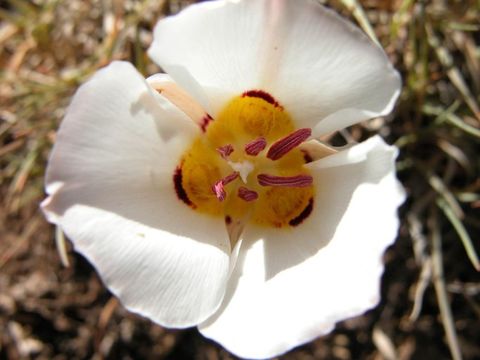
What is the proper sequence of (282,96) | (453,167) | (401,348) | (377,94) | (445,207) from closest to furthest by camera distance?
(377,94) → (282,96) → (445,207) → (453,167) → (401,348)

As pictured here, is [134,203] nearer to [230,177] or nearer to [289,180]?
[230,177]

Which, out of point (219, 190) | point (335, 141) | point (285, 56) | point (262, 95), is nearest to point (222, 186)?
point (219, 190)

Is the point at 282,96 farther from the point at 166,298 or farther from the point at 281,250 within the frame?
the point at 166,298

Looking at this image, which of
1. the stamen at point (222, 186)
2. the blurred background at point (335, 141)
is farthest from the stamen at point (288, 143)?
the blurred background at point (335, 141)

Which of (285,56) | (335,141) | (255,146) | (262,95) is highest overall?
(285,56)

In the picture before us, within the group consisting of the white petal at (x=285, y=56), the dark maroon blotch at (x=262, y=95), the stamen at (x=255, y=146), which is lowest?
the stamen at (x=255, y=146)

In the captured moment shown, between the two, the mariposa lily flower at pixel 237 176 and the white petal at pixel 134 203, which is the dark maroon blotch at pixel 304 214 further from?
the white petal at pixel 134 203

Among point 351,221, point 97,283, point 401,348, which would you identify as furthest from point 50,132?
point 401,348
